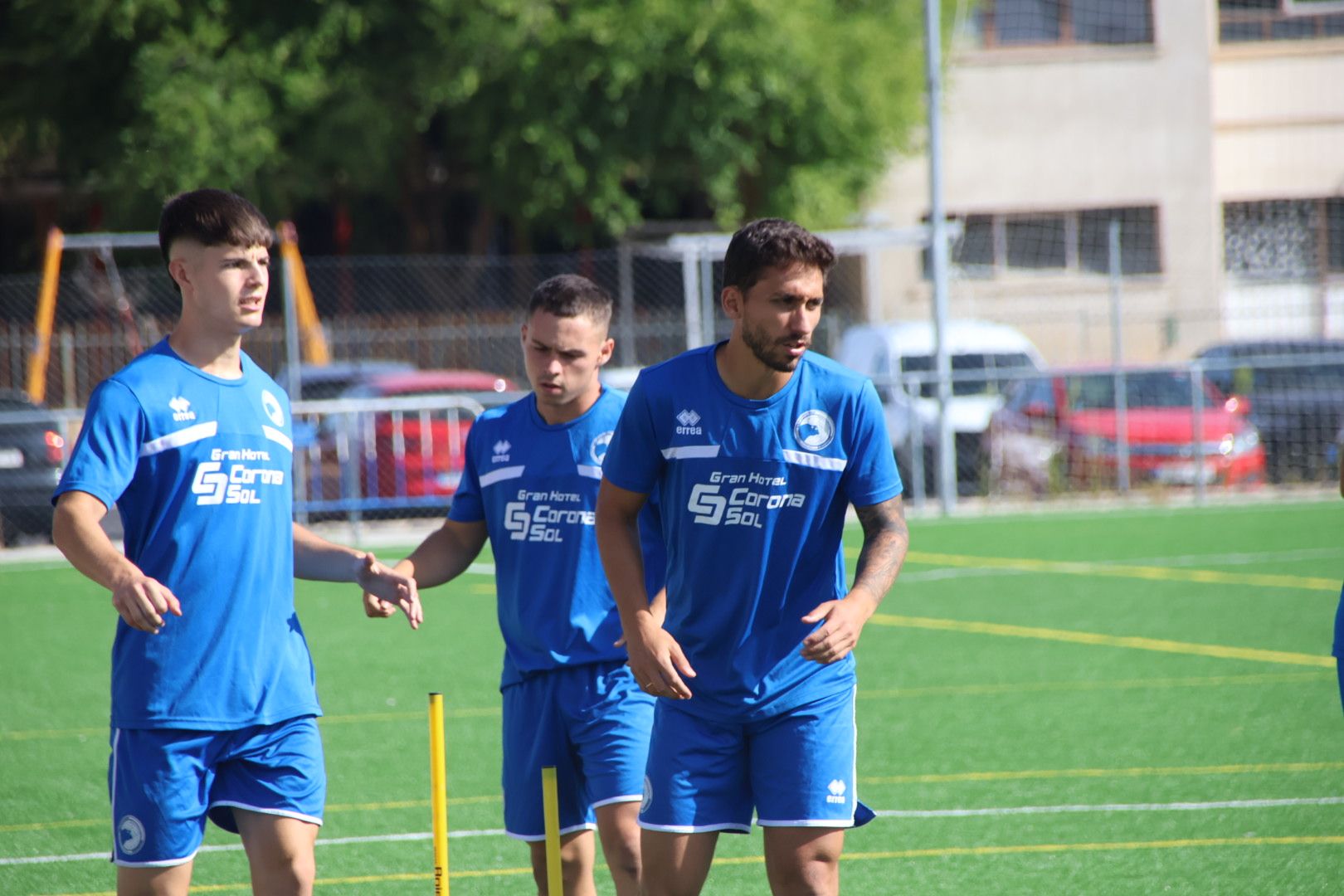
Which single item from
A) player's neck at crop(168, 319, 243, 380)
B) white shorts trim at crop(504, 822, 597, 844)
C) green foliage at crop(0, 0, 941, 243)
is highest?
green foliage at crop(0, 0, 941, 243)

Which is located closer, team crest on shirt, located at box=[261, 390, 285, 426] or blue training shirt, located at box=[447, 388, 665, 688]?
team crest on shirt, located at box=[261, 390, 285, 426]

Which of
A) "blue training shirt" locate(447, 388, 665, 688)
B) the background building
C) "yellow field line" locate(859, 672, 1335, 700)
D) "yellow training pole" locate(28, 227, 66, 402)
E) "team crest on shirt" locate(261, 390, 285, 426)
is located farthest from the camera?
the background building

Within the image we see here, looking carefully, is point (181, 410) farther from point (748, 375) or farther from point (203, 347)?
point (748, 375)

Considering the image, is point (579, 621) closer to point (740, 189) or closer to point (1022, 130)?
point (740, 189)

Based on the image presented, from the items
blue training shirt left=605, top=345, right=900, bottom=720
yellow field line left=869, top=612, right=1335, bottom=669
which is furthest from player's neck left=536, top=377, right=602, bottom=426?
yellow field line left=869, top=612, right=1335, bottom=669

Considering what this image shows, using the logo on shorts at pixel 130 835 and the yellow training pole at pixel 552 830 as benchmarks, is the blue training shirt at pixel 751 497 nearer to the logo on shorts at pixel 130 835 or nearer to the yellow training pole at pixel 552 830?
the yellow training pole at pixel 552 830

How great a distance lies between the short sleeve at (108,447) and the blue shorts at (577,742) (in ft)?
4.80

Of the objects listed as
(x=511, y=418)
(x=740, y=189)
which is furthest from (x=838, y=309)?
(x=511, y=418)

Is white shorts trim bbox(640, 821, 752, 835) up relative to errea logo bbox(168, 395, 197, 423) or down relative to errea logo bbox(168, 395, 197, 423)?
down

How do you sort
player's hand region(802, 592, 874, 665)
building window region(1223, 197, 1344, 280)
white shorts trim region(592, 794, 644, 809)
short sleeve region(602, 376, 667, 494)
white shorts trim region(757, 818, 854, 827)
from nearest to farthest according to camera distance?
player's hand region(802, 592, 874, 665), white shorts trim region(757, 818, 854, 827), short sleeve region(602, 376, 667, 494), white shorts trim region(592, 794, 644, 809), building window region(1223, 197, 1344, 280)

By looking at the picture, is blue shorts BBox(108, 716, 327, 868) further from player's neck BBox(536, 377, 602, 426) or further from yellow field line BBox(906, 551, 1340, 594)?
yellow field line BBox(906, 551, 1340, 594)

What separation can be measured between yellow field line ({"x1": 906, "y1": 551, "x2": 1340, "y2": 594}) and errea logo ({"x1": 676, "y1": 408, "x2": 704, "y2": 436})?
961 centimetres

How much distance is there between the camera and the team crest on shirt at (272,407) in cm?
445

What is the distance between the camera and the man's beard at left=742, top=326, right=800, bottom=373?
419 centimetres
